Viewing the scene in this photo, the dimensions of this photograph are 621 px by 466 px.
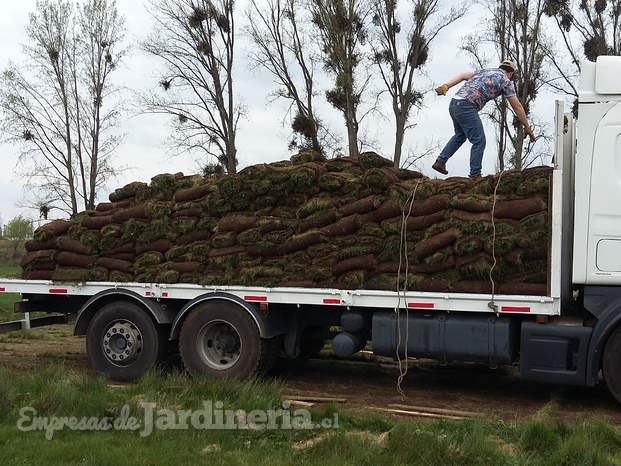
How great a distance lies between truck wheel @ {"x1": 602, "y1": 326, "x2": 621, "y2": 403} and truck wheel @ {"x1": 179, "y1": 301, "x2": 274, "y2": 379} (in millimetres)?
3610

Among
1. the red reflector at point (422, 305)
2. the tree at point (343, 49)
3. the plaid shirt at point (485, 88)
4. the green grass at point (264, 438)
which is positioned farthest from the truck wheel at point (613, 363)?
the tree at point (343, 49)

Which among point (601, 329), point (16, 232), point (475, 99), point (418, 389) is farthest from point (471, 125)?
point (16, 232)

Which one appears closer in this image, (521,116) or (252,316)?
(252,316)

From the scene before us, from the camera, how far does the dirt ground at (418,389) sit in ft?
22.6

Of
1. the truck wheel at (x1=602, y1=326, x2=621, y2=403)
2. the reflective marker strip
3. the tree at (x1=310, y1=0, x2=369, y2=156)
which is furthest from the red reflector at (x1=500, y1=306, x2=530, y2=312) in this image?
the tree at (x1=310, y1=0, x2=369, y2=156)

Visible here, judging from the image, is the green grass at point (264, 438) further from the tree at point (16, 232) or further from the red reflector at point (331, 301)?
the tree at point (16, 232)

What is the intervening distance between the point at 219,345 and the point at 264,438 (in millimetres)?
2780

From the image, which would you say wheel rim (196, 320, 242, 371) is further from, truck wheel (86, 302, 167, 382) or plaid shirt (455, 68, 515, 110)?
plaid shirt (455, 68, 515, 110)

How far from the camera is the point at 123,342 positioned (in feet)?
27.9

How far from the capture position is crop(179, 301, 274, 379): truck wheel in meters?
7.90

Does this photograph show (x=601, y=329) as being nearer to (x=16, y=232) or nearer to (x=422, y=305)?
(x=422, y=305)

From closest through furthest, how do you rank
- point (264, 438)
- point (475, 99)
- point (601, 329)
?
point (264, 438) < point (601, 329) < point (475, 99)

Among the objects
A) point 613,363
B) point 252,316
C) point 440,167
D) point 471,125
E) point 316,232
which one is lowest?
Answer: point 613,363

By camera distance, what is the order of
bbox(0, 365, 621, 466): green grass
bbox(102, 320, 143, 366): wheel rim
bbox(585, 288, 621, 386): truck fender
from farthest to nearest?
bbox(102, 320, 143, 366): wheel rim → bbox(585, 288, 621, 386): truck fender → bbox(0, 365, 621, 466): green grass
